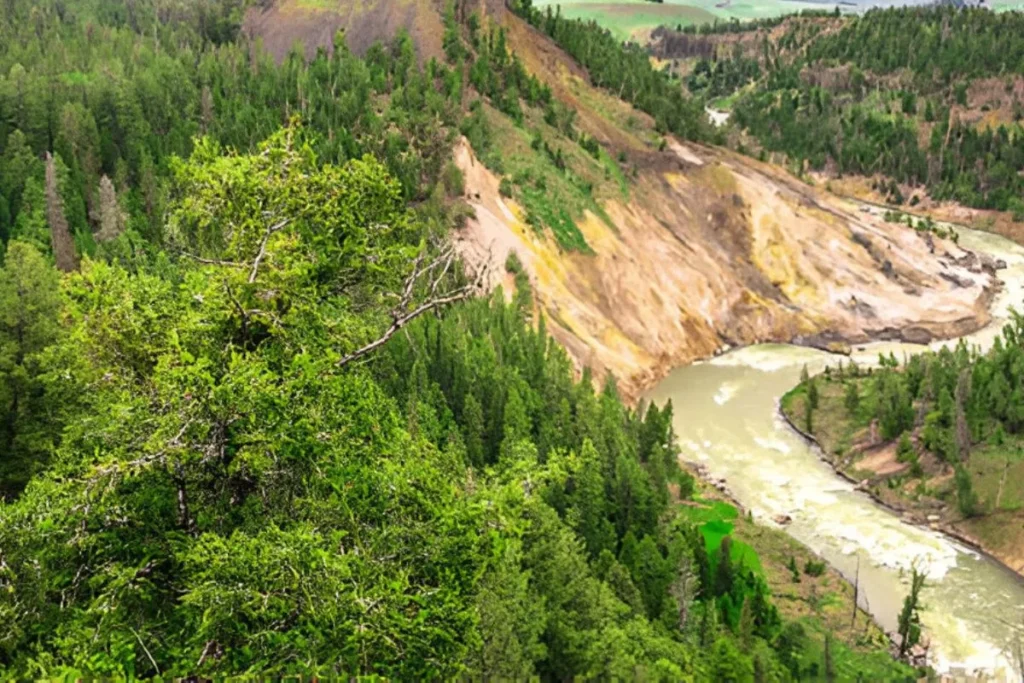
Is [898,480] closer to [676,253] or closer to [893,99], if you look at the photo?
[676,253]

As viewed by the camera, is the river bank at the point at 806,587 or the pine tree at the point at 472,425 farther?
the pine tree at the point at 472,425

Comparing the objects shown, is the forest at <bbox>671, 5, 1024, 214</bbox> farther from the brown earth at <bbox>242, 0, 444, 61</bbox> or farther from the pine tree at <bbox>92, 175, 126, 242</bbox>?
the pine tree at <bbox>92, 175, 126, 242</bbox>

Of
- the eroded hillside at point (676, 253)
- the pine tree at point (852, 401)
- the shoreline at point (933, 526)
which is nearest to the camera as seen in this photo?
the shoreline at point (933, 526)

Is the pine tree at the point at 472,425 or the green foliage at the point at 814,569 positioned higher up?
the pine tree at the point at 472,425

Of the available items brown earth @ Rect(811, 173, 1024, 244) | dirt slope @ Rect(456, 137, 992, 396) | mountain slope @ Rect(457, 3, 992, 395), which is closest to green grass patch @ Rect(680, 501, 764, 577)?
dirt slope @ Rect(456, 137, 992, 396)

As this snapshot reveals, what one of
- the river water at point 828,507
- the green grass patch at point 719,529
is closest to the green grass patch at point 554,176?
the river water at point 828,507

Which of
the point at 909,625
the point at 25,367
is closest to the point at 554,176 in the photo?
the point at 909,625

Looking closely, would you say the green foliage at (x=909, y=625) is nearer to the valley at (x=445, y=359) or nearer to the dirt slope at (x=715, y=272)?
the valley at (x=445, y=359)
